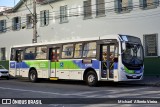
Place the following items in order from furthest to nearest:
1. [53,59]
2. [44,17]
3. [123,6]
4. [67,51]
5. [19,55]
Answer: [44,17] < [123,6] < [19,55] < [53,59] < [67,51]

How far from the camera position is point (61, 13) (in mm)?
33750

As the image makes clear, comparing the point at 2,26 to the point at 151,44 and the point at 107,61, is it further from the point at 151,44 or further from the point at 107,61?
the point at 107,61

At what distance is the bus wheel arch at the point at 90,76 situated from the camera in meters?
20.1

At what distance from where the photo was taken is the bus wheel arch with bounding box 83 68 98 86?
2014cm

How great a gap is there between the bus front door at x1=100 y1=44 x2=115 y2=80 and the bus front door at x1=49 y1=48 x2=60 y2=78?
4332 mm

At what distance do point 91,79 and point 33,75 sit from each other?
656 centimetres

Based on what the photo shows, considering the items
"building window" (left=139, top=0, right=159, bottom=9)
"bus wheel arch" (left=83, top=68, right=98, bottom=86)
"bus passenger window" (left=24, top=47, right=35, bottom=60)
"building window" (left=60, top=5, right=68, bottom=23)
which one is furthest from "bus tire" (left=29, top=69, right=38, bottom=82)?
"building window" (left=139, top=0, right=159, bottom=9)

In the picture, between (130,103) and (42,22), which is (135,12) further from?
(130,103)

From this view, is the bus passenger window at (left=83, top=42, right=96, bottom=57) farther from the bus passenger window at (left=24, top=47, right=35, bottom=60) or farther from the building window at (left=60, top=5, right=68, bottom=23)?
the building window at (left=60, top=5, right=68, bottom=23)

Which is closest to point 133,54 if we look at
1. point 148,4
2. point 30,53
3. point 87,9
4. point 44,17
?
point 148,4

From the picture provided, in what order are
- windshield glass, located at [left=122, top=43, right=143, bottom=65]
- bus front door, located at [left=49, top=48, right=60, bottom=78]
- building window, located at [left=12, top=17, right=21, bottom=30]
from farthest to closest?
building window, located at [left=12, top=17, right=21, bottom=30]
bus front door, located at [left=49, top=48, right=60, bottom=78]
windshield glass, located at [left=122, top=43, right=143, bottom=65]

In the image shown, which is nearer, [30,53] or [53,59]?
[53,59]

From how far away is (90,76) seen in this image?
20.6m

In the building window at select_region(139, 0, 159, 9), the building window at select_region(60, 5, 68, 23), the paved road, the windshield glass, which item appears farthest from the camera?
the building window at select_region(60, 5, 68, 23)
